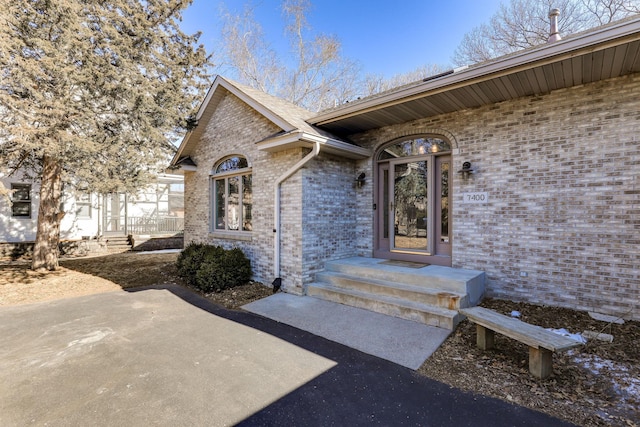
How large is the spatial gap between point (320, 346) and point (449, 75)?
463 cm

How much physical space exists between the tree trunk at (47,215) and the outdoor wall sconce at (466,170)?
403 inches

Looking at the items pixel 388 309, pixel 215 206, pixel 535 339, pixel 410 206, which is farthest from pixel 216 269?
pixel 535 339

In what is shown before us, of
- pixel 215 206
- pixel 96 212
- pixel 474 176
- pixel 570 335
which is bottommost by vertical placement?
pixel 570 335

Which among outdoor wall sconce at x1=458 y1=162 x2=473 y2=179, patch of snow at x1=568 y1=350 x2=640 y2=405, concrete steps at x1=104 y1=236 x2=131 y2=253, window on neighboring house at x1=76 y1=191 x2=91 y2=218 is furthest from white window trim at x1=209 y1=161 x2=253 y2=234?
window on neighboring house at x1=76 y1=191 x2=91 y2=218

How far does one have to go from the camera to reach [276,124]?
649cm

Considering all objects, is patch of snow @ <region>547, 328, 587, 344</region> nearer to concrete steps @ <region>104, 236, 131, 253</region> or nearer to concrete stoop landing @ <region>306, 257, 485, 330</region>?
concrete stoop landing @ <region>306, 257, 485, 330</region>

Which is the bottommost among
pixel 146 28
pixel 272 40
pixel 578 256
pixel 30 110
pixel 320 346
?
pixel 320 346

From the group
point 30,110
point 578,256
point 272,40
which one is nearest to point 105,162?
point 30,110

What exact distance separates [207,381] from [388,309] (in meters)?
2.89

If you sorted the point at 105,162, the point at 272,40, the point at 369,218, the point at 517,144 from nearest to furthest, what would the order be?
the point at 517,144 < the point at 369,218 < the point at 105,162 < the point at 272,40

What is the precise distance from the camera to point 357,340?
13.3 feet

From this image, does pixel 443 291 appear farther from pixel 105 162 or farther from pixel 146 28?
pixel 146 28

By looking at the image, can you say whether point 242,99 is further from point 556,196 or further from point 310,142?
point 556,196

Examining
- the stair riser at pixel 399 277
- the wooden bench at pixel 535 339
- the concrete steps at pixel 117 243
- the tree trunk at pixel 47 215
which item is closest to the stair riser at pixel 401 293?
the stair riser at pixel 399 277
